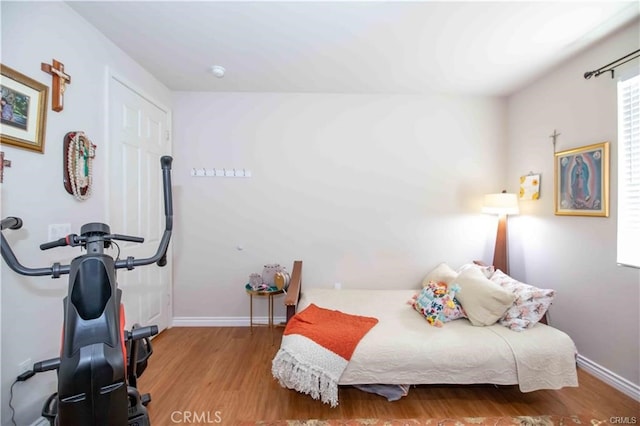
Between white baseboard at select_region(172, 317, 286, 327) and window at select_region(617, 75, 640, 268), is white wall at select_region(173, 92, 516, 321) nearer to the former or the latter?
white baseboard at select_region(172, 317, 286, 327)

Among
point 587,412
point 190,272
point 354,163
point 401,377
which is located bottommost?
point 587,412

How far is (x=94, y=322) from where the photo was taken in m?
1.04

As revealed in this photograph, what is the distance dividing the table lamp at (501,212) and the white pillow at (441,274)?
493mm

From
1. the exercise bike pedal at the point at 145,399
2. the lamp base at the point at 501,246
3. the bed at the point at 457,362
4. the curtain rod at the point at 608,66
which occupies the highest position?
the curtain rod at the point at 608,66

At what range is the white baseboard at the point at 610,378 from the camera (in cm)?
184

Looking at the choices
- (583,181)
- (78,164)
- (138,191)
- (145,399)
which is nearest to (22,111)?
(78,164)

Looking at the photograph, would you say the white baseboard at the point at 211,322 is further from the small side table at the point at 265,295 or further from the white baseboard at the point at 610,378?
the white baseboard at the point at 610,378

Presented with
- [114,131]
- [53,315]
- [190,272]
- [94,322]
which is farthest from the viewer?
[190,272]

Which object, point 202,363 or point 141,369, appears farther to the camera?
point 202,363

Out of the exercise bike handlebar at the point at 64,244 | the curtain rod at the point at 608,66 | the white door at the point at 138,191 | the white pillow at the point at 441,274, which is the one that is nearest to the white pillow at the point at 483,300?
the white pillow at the point at 441,274

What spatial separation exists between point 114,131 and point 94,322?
5.52 feet

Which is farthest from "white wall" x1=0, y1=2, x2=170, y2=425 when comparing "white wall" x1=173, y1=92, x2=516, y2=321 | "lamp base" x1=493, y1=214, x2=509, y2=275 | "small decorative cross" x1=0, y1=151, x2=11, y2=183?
"lamp base" x1=493, y1=214, x2=509, y2=275

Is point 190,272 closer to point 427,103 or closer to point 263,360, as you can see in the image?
point 263,360

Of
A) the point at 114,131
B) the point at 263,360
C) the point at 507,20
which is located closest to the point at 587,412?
the point at 263,360
